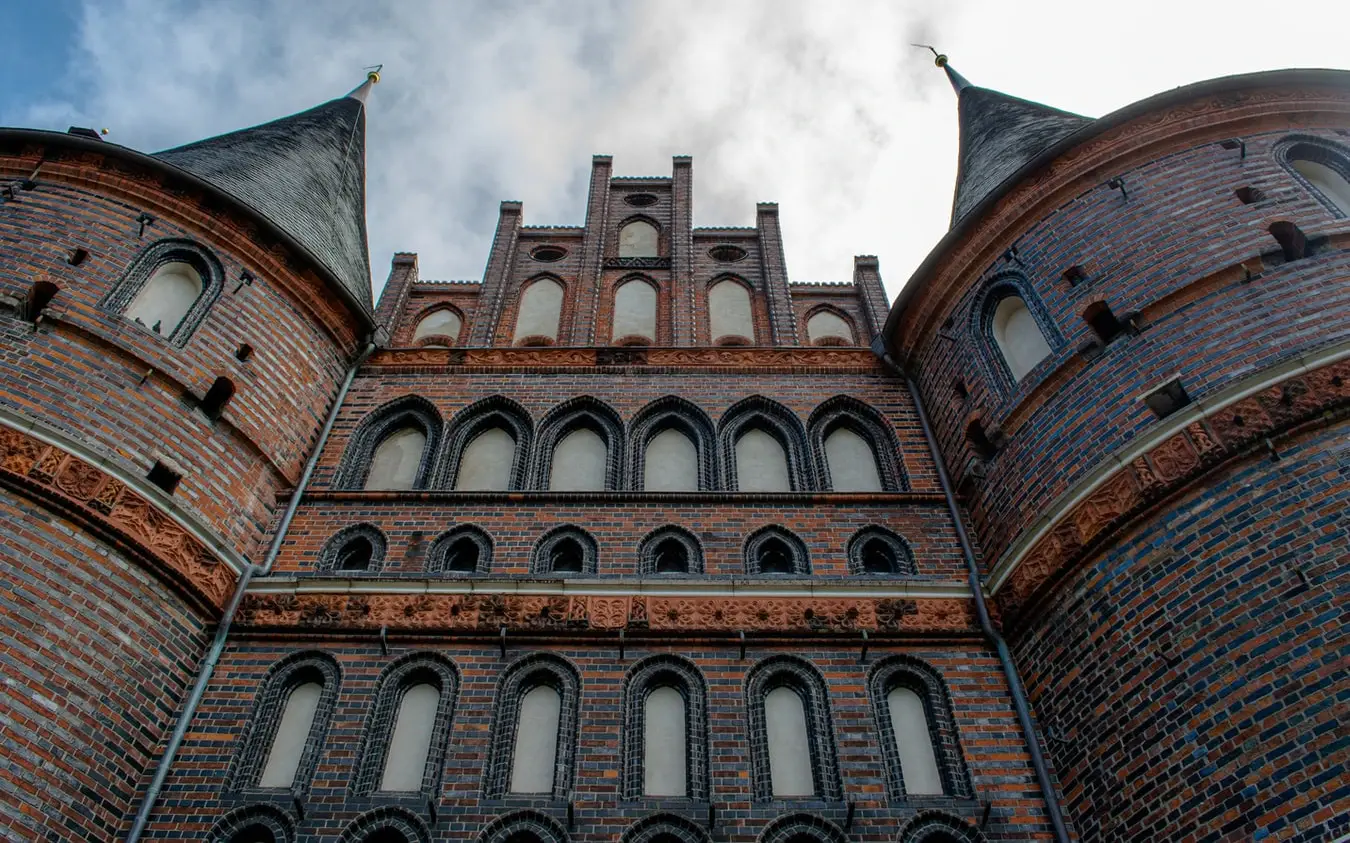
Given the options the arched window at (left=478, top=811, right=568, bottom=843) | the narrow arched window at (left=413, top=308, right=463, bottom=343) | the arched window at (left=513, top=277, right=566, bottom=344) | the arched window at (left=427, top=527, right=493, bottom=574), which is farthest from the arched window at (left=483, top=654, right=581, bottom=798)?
the narrow arched window at (left=413, top=308, right=463, bottom=343)

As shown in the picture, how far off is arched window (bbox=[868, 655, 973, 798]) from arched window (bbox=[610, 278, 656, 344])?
5596 mm

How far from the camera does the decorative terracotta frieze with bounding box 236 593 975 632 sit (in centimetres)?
856

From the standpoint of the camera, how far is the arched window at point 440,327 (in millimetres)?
12812

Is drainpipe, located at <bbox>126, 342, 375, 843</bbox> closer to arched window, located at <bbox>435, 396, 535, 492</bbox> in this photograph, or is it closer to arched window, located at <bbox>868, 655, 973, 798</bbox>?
arched window, located at <bbox>435, 396, 535, 492</bbox>

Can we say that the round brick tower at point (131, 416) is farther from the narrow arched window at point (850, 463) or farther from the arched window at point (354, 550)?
the narrow arched window at point (850, 463)

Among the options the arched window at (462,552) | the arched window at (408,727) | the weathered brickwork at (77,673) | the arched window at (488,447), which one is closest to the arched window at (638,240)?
the arched window at (488,447)

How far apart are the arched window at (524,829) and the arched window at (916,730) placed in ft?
8.14

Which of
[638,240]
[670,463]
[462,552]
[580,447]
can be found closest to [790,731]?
[670,463]

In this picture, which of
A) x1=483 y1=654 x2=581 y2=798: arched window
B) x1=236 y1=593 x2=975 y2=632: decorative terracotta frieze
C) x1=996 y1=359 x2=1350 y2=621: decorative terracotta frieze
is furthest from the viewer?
x1=236 y1=593 x2=975 y2=632: decorative terracotta frieze

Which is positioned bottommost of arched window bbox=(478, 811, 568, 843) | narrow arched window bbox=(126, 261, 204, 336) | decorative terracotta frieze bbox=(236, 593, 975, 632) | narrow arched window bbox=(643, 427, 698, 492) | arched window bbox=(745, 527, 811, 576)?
arched window bbox=(478, 811, 568, 843)

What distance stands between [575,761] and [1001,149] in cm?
877

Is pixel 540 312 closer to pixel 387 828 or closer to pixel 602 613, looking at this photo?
pixel 602 613

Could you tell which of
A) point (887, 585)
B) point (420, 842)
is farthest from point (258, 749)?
point (887, 585)

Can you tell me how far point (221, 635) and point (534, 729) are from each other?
2740 millimetres
